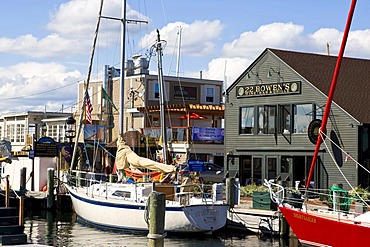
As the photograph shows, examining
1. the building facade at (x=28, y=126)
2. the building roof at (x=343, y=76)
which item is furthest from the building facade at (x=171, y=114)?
the building roof at (x=343, y=76)

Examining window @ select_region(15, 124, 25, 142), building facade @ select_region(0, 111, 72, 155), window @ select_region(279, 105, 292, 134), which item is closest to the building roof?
window @ select_region(279, 105, 292, 134)

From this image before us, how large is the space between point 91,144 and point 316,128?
2316 centimetres

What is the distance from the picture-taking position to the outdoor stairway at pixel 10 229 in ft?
61.1

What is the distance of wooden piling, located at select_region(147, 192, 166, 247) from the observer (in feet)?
52.9

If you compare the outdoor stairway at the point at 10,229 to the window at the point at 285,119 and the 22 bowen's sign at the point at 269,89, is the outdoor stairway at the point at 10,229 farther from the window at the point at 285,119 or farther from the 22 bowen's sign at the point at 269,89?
the 22 bowen's sign at the point at 269,89

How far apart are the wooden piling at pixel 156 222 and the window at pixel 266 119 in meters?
24.4

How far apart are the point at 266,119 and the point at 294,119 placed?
194 cm

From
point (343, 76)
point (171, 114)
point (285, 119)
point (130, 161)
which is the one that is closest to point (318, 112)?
point (285, 119)

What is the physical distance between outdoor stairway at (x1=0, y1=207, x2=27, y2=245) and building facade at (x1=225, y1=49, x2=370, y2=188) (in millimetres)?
19652

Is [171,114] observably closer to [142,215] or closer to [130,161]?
[130,161]

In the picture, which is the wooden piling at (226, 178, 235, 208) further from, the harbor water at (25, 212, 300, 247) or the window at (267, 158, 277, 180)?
the window at (267, 158, 277, 180)

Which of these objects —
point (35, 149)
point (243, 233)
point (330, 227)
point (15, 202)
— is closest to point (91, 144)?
point (35, 149)

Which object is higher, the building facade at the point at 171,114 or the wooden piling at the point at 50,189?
the building facade at the point at 171,114

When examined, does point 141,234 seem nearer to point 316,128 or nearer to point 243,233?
point 243,233
